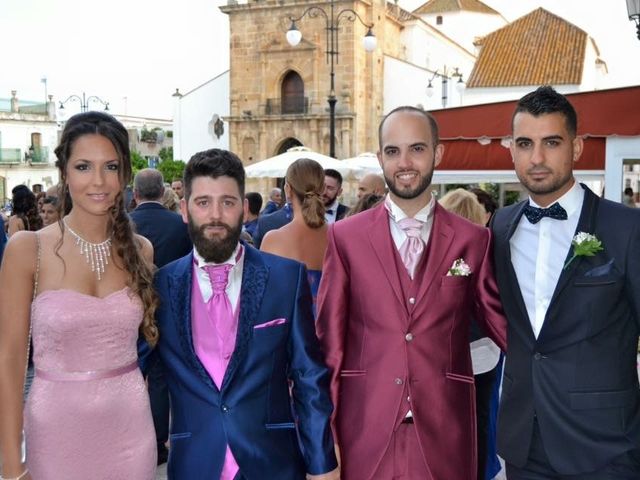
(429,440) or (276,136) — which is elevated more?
(276,136)

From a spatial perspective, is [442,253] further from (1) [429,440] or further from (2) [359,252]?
(1) [429,440]

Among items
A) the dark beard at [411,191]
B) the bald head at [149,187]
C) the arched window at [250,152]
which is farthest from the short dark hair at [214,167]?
the arched window at [250,152]

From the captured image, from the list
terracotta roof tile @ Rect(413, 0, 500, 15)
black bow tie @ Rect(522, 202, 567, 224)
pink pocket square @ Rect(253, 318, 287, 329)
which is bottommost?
pink pocket square @ Rect(253, 318, 287, 329)

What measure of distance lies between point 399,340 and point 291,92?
1412 inches

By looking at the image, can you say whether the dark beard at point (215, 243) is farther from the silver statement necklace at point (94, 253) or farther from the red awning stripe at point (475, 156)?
the red awning stripe at point (475, 156)

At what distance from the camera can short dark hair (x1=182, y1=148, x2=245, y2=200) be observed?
2.98 metres

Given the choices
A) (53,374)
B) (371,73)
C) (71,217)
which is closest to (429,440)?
(53,374)

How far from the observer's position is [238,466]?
2.82m

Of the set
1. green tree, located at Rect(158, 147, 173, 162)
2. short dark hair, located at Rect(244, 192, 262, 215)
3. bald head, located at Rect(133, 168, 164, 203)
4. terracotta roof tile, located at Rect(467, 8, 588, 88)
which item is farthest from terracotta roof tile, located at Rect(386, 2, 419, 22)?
bald head, located at Rect(133, 168, 164, 203)

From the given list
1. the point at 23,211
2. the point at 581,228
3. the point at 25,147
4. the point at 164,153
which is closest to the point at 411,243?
the point at 581,228

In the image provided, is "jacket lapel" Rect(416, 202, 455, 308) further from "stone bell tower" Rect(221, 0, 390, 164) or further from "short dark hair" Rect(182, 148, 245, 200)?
"stone bell tower" Rect(221, 0, 390, 164)

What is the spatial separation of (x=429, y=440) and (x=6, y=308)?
1.77 m

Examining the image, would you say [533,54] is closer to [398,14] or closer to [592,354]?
[398,14]

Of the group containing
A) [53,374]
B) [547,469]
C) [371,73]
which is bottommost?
[547,469]
